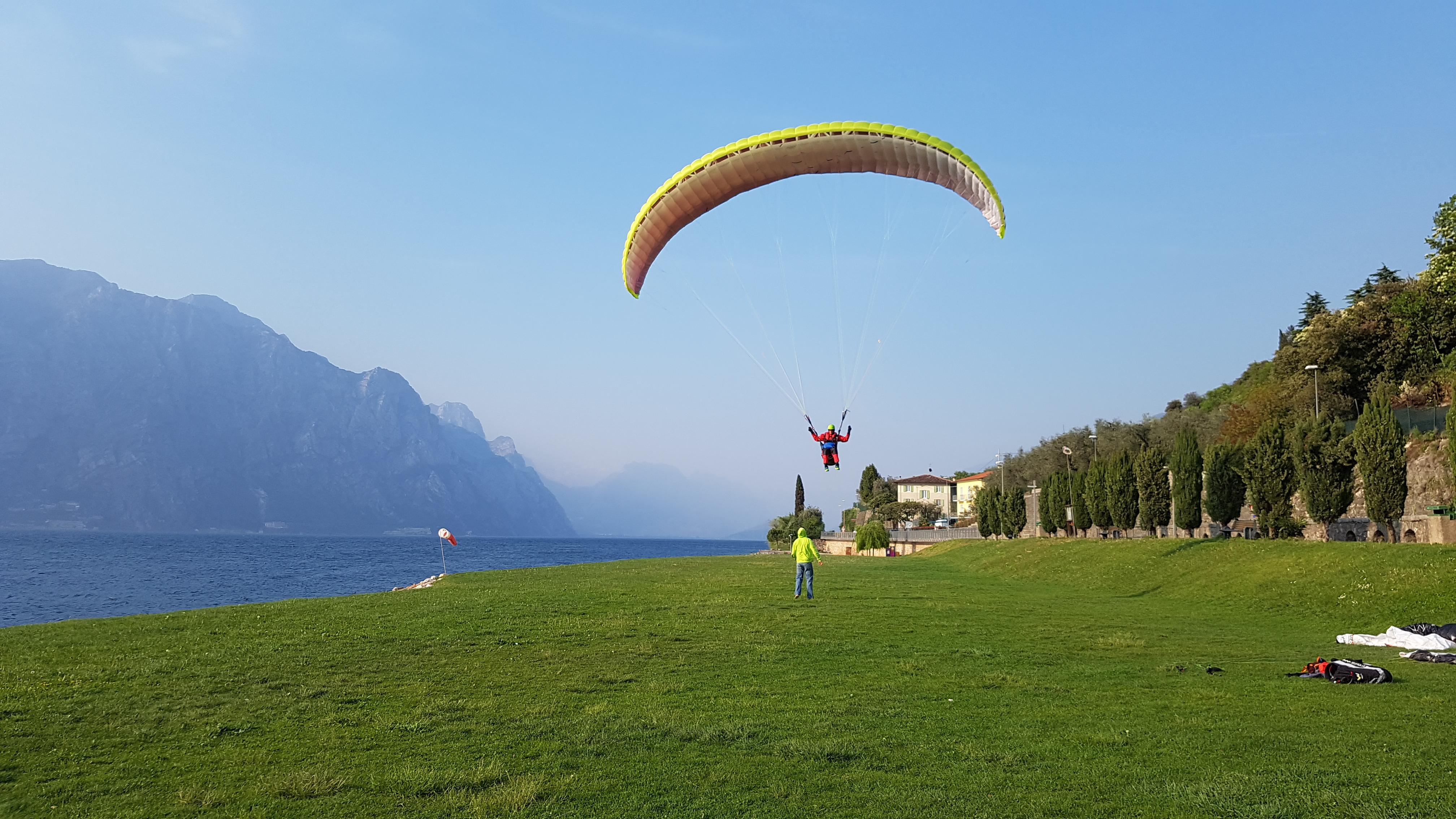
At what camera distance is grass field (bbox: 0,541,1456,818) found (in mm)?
6574

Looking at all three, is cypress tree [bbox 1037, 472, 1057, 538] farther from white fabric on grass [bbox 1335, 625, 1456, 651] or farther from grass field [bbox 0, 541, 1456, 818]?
white fabric on grass [bbox 1335, 625, 1456, 651]

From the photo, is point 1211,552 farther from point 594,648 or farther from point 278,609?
point 278,609

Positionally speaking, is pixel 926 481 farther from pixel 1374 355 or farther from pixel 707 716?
pixel 707 716

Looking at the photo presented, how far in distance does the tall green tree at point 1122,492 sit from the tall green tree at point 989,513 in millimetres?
17807

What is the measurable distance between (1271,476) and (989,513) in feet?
104

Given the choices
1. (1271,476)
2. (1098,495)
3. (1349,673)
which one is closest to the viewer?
(1349,673)

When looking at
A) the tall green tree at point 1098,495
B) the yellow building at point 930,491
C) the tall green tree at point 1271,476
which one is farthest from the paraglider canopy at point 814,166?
the yellow building at point 930,491

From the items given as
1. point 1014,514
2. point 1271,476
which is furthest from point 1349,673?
point 1014,514

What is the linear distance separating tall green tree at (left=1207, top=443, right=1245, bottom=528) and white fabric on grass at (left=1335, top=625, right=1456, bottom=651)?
2305 centimetres

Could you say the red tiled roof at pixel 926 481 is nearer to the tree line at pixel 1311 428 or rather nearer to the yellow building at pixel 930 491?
the yellow building at pixel 930 491

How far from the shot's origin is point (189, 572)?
8169 centimetres

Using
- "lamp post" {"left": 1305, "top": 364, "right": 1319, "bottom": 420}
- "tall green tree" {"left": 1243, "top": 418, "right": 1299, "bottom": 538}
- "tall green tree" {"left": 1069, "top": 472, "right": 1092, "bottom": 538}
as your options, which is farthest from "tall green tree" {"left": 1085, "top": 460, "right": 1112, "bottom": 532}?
"tall green tree" {"left": 1243, "top": 418, "right": 1299, "bottom": 538}

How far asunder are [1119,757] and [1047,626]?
989cm

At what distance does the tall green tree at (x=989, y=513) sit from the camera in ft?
210
